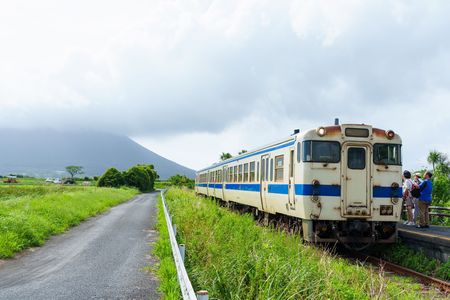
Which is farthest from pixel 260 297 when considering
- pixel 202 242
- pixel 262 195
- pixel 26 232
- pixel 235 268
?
pixel 262 195

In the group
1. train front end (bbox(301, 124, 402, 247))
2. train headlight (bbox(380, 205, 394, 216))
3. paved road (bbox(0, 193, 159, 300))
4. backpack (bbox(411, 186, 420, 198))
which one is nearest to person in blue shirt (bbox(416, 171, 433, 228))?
backpack (bbox(411, 186, 420, 198))

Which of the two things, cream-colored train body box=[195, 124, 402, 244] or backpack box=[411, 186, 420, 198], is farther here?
backpack box=[411, 186, 420, 198]

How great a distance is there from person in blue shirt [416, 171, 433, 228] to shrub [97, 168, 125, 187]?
5444 centimetres

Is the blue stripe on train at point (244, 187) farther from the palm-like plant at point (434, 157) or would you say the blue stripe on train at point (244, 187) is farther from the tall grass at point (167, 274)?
the palm-like plant at point (434, 157)

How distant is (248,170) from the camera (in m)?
18.8

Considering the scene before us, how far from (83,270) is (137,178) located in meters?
60.9

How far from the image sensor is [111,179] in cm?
6494

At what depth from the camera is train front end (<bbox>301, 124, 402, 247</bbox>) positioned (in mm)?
11422

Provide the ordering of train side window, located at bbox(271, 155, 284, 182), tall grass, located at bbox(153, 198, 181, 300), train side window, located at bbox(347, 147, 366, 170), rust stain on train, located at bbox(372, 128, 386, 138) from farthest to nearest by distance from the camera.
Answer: train side window, located at bbox(271, 155, 284, 182) → rust stain on train, located at bbox(372, 128, 386, 138) → train side window, located at bbox(347, 147, 366, 170) → tall grass, located at bbox(153, 198, 181, 300)

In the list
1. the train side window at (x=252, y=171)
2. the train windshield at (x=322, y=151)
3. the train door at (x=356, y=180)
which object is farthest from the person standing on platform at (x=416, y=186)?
the train side window at (x=252, y=171)

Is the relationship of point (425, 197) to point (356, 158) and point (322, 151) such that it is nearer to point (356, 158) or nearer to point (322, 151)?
point (356, 158)

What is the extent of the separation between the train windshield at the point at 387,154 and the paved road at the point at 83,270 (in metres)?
6.18

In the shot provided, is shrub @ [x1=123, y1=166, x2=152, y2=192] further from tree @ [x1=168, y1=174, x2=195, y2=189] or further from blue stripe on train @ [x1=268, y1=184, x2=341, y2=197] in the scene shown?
blue stripe on train @ [x1=268, y1=184, x2=341, y2=197]

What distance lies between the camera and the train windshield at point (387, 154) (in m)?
11.8
